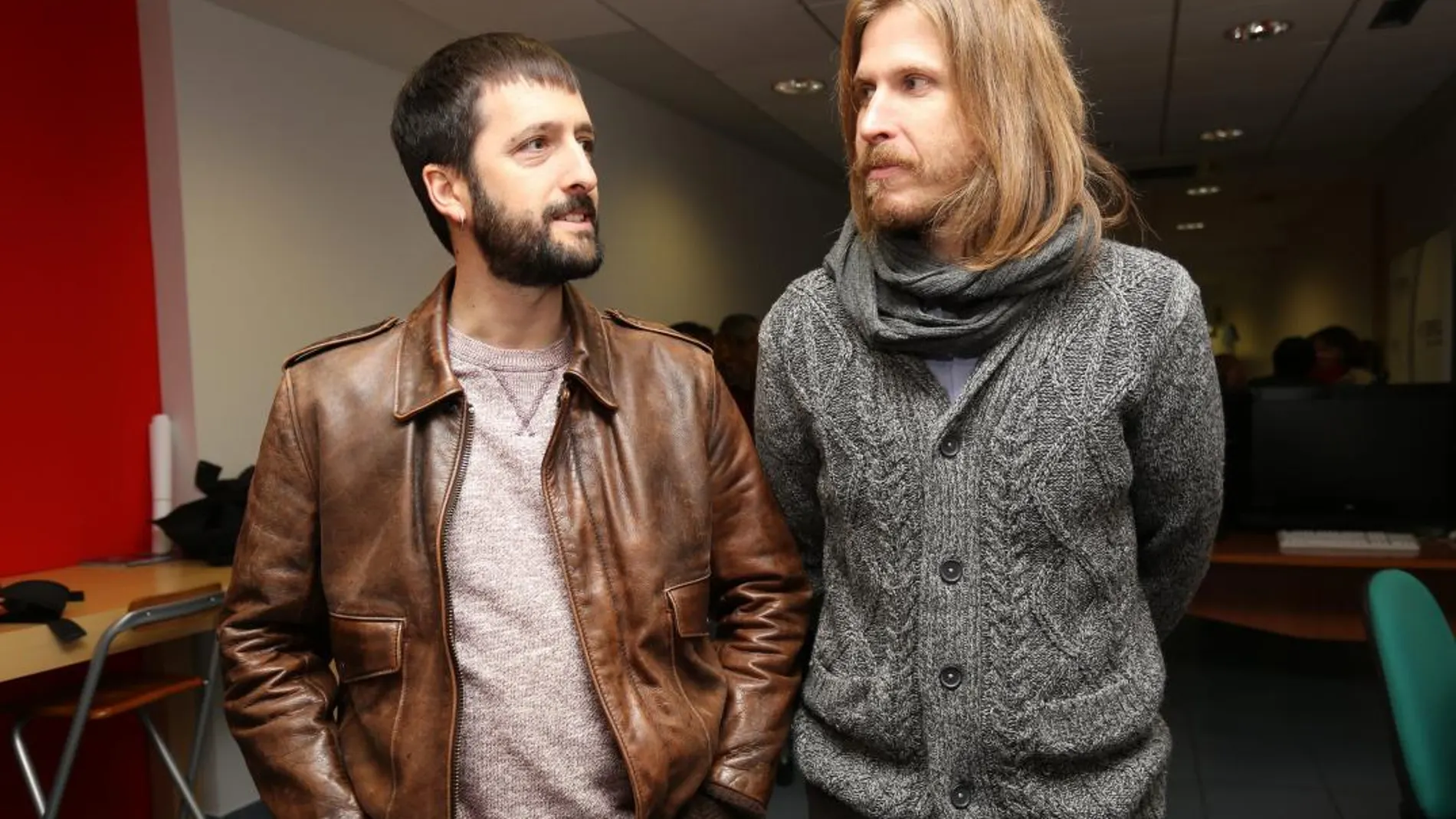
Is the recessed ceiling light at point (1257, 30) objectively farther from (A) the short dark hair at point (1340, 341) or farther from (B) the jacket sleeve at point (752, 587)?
(B) the jacket sleeve at point (752, 587)

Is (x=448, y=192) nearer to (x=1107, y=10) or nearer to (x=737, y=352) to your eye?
(x=1107, y=10)

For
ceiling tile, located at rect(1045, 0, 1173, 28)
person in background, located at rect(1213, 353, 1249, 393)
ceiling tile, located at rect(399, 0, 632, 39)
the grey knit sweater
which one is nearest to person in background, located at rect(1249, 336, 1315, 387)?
person in background, located at rect(1213, 353, 1249, 393)

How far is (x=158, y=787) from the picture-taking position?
10.4ft

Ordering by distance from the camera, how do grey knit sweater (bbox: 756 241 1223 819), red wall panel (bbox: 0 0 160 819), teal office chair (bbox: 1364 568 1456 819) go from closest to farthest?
1. grey knit sweater (bbox: 756 241 1223 819)
2. teal office chair (bbox: 1364 568 1456 819)
3. red wall panel (bbox: 0 0 160 819)

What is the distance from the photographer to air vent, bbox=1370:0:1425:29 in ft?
13.0

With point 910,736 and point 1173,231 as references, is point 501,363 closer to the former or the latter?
point 910,736

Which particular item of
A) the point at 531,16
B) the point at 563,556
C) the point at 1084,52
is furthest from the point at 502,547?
the point at 1084,52

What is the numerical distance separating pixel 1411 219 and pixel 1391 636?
5918 millimetres

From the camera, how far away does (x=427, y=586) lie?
1.25 metres

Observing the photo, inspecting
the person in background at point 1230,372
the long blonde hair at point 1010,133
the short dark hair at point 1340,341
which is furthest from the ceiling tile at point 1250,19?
the long blonde hair at point 1010,133

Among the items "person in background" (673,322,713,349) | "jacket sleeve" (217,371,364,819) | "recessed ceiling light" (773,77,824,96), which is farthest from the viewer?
"person in background" (673,322,713,349)

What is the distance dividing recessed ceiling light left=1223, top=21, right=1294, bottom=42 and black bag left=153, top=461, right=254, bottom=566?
3788mm

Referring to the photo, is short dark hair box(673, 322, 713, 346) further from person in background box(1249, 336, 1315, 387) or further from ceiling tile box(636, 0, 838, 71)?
person in background box(1249, 336, 1315, 387)

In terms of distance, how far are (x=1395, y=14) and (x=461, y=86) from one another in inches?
159
